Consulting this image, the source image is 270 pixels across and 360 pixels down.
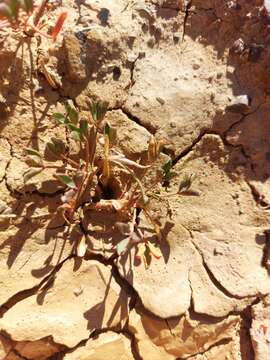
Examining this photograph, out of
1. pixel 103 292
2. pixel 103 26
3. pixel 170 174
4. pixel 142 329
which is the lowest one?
pixel 142 329

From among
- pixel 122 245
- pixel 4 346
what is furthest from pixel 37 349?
pixel 122 245

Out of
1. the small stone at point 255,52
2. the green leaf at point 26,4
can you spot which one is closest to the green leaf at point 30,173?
the green leaf at point 26,4

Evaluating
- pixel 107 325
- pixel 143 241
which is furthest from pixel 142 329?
pixel 143 241

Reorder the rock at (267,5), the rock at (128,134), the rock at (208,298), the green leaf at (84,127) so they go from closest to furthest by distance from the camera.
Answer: the green leaf at (84,127) < the rock at (208,298) < the rock at (128,134) < the rock at (267,5)

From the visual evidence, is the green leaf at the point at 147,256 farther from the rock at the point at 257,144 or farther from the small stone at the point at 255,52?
the small stone at the point at 255,52

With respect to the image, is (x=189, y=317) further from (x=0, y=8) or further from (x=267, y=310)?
(x=0, y=8)

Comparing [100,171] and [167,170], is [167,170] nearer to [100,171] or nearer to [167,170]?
[167,170]

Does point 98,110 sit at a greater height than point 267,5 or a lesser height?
A: lesser
